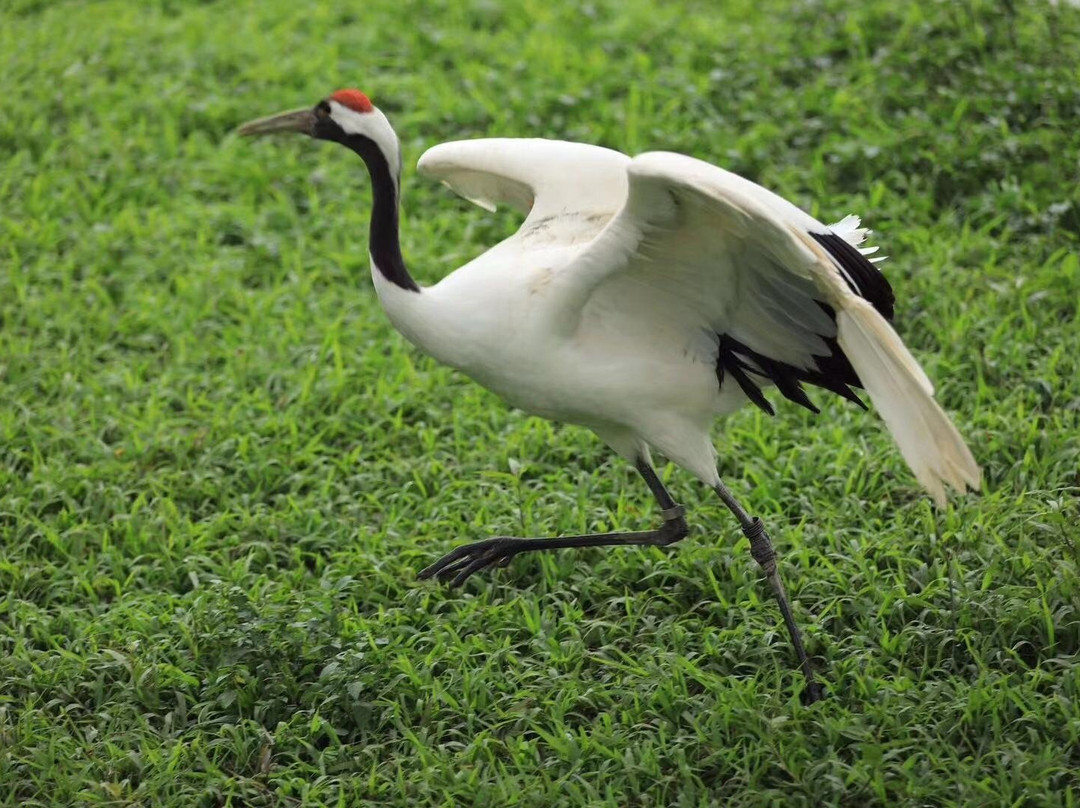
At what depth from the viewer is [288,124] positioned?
4.38m

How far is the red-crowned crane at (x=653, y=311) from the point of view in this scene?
366 centimetres

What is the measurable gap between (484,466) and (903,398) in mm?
1950

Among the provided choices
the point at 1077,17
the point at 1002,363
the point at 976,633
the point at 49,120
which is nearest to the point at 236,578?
the point at 976,633

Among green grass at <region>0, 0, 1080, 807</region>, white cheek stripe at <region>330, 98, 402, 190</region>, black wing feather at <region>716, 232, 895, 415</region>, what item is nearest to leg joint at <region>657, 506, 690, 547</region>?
green grass at <region>0, 0, 1080, 807</region>

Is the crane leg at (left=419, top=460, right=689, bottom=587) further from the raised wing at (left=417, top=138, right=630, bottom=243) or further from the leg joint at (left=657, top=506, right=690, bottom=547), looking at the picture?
the raised wing at (left=417, top=138, right=630, bottom=243)

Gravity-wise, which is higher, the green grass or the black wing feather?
the black wing feather

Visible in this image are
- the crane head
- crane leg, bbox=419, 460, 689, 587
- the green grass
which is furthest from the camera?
crane leg, bbox=419, 460, 689, 587

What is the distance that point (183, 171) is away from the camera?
Answer: 7277 mm

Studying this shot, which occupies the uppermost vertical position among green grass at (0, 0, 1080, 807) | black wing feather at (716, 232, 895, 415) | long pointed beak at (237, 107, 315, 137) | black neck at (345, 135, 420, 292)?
long pointed beak at (237, 107, 315, 137)

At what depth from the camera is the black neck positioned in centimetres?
411

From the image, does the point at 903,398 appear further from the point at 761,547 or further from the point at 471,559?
the point at 471,559

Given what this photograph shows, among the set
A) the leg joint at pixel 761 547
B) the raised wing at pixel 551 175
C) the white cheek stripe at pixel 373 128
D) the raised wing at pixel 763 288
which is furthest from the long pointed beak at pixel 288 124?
A: the leg joint at pixel 761 547

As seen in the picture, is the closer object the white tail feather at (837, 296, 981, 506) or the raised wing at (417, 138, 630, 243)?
the white tail feather at (837, 296, 981, 506)

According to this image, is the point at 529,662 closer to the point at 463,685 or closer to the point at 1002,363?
the point at 463,685
